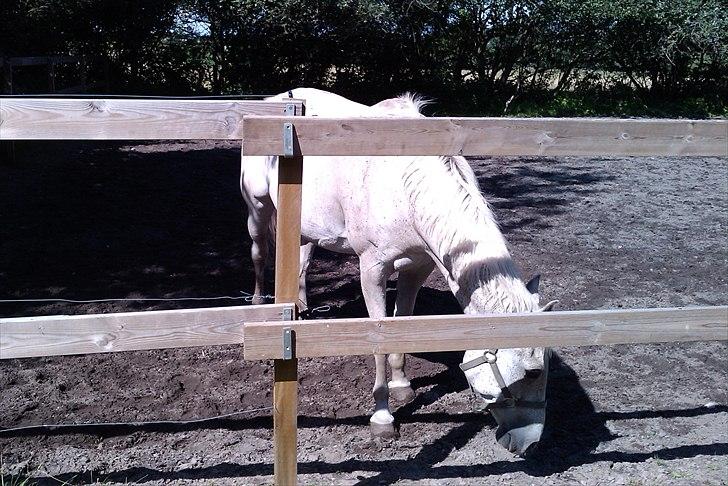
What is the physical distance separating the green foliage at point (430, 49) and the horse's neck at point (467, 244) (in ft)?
40.3

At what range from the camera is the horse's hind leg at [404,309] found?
13.9 ft

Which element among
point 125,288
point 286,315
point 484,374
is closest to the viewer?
point 286,315

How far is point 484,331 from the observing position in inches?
111

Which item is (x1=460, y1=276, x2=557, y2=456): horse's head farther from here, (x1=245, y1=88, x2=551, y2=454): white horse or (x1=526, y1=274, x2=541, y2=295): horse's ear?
(x1=526, y1=274, x2=541, y2=295): horse's ear

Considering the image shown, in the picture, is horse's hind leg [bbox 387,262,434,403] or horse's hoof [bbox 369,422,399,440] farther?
horse's hind leg [bbox 387,262,434,403]

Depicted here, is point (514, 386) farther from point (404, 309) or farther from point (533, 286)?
point (404, 309)

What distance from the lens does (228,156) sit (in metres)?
11.2

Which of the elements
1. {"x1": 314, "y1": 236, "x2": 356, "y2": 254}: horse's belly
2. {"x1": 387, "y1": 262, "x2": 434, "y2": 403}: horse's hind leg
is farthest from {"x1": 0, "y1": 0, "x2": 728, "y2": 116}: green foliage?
{"x1": 387, "y1": 262, "x2": 434, "y2": 403}: horse's hind leg

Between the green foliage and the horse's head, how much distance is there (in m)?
12.9

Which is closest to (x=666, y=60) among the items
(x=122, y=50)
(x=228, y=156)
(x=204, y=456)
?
(x=228, y=156)

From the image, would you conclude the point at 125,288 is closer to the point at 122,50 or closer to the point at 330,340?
the point at 330,340

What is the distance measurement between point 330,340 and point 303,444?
1209mm

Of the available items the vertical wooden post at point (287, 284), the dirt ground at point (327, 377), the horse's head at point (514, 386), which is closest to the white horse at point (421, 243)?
the horse's head at point (514, 386)

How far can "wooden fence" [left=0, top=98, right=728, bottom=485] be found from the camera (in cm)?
250
